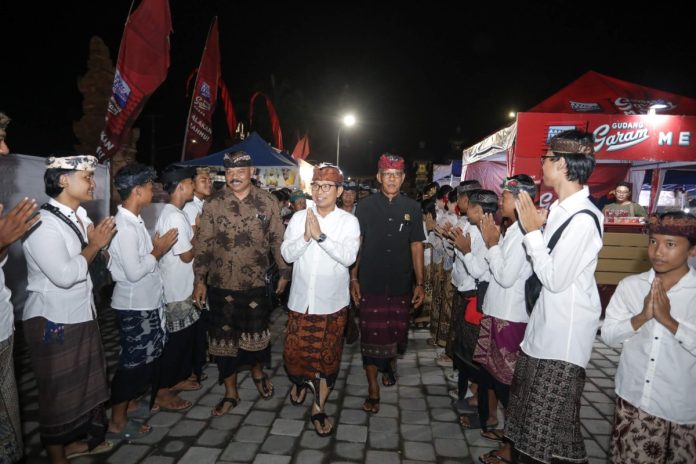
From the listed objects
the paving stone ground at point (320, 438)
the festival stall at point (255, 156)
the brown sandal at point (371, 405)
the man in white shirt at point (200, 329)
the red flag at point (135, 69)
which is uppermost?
the red flag at point (135, 69)

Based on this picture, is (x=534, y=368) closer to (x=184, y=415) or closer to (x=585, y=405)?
(x=585, y=405)

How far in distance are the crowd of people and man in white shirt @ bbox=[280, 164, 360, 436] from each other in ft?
0.05

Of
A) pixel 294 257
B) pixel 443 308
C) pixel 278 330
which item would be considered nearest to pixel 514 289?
Answer: pixel 294 257

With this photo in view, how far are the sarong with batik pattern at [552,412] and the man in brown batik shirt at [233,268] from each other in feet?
8.20

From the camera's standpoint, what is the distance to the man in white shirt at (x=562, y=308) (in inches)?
92.0

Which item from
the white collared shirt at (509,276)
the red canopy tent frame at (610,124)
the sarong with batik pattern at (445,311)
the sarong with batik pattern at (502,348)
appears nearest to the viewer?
the white collared shirt at (509,276)

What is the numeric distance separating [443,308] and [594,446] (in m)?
2.36

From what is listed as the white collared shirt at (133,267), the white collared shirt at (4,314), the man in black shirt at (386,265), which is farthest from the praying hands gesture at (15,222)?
the man in black shirt at (386,265)

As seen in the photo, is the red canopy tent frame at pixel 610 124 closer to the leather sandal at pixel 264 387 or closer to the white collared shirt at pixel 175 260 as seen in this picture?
the leather sandal at pixel 264 387

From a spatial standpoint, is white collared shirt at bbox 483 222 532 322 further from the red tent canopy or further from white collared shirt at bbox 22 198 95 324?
the red tent canopy

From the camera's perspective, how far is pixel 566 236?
2.34 meters

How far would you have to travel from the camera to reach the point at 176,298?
400cm

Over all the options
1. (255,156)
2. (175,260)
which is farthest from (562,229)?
(255,156)

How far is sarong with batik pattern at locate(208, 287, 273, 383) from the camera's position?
3990 millimetres
